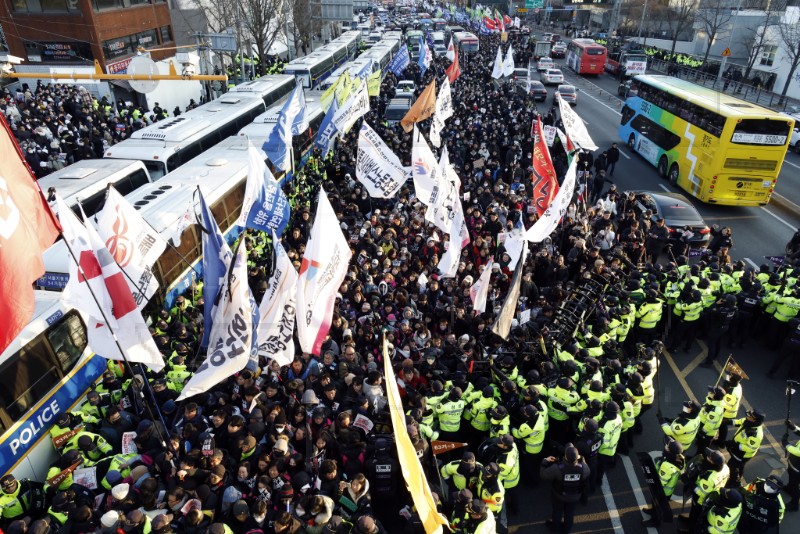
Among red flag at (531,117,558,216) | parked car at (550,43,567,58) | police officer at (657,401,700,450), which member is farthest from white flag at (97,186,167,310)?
parked car at (550,43,567,58)

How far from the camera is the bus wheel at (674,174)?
19509mm

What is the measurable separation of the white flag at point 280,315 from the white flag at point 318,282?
0.13 m

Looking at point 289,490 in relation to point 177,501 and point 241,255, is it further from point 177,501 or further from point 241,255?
point 241,255

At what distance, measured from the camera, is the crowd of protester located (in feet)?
19.6

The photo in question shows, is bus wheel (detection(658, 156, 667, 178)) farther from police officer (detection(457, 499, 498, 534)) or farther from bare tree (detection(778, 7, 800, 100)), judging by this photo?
police officer (detection(457, 499, 498, 534))

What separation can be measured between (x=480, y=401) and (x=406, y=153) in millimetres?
13501

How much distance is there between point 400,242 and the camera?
12805mm

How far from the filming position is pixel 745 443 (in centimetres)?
695

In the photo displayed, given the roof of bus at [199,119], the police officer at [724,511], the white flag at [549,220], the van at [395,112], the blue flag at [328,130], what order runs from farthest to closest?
the van at [395,112]
the roof of bus at [199,119]
the blue flag at [328,130]
the white flag at [549,220]
the police officer at [724,511]

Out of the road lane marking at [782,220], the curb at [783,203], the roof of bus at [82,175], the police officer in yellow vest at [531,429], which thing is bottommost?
the road lane marking at [782,220]

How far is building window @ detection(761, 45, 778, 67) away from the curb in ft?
81.3

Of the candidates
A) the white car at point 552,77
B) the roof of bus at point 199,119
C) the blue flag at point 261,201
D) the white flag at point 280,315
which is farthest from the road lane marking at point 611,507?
the white car at point 552,77

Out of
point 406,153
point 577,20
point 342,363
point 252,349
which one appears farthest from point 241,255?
point 577,20

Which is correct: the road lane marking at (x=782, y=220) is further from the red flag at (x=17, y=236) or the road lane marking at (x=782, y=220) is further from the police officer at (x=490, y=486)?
the red flag at (x=17, y=236)
